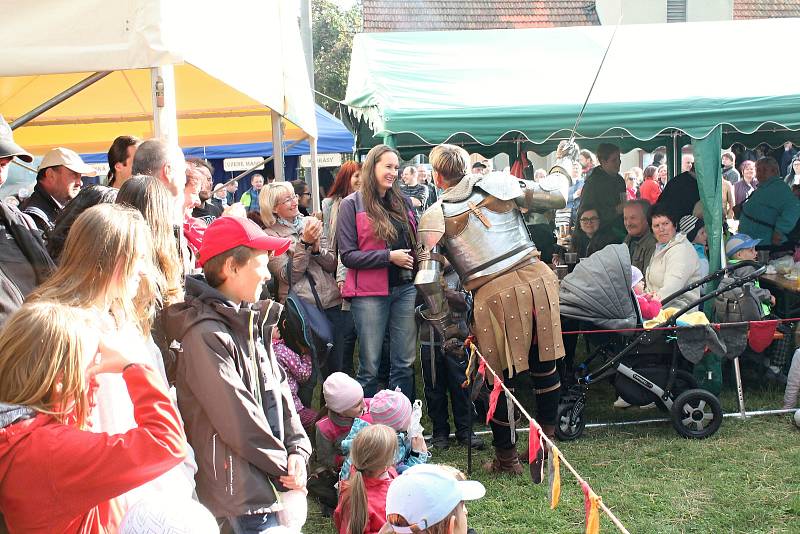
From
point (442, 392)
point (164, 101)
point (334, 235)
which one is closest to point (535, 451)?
point (442, 392)

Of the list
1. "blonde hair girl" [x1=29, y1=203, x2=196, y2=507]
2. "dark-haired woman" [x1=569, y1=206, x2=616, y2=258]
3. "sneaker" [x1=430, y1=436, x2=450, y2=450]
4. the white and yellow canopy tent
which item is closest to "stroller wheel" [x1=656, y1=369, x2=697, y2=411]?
"sneaker" [x1=430, y1=436, x2=450, y2=450]

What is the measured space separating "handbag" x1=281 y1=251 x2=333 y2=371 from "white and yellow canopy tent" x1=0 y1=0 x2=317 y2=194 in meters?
1.27

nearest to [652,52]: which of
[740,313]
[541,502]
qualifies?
[740,313]

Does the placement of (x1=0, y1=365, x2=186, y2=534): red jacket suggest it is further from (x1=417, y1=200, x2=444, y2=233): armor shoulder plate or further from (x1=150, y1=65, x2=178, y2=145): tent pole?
(x1=417, y1=200, x2=444, y2=233): armor shoulder plate

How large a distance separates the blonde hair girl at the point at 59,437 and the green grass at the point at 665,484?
2705 millimetres

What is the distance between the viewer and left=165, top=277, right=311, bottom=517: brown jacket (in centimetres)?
264

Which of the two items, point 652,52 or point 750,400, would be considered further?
point 652,52

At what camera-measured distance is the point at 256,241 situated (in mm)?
2803

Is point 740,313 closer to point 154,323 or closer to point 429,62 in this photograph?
point 429,62

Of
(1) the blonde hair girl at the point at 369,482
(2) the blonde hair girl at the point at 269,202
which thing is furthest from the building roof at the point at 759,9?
(1) the blonde hair girl at the point at 369,482

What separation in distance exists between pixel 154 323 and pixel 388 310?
9.71 ft

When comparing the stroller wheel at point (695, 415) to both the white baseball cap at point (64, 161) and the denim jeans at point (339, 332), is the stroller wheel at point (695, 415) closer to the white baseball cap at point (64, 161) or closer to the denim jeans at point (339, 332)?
the denim jeans at point (339, 332)

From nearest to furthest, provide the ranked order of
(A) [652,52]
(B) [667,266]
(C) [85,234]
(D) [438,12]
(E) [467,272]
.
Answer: (C) [85,234] < (E) [467,272] < (B) [667,266] < (A) [652,52] < (D) [438,12]

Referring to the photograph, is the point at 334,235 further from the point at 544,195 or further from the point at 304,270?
the point at 544,195
